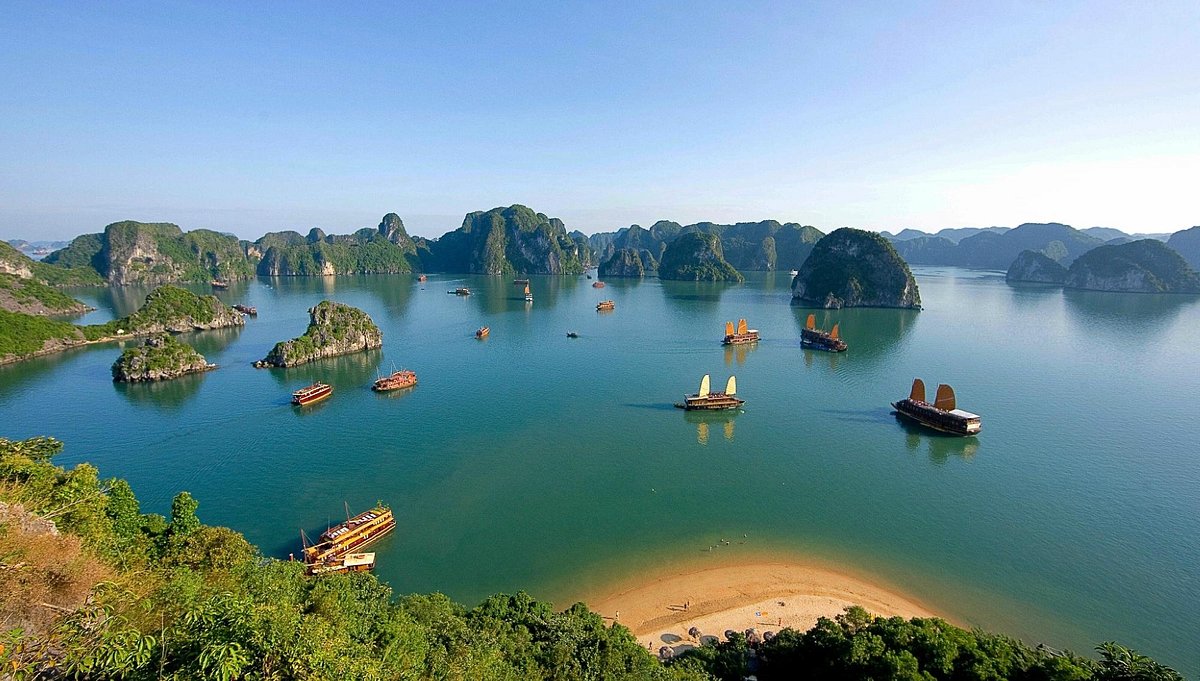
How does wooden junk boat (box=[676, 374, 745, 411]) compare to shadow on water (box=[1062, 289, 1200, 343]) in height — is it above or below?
below

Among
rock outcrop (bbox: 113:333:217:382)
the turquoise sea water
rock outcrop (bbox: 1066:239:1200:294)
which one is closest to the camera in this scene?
the turquoise sea water

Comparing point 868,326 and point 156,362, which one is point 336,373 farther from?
point 868,326

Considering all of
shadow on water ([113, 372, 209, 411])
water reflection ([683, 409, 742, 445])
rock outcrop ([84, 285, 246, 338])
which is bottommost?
water reflection ([683, 409, 742, 445])

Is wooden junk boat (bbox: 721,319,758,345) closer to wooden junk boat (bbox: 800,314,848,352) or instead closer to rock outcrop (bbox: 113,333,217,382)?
wooden junk boat (bbox: 800,314,848,352)

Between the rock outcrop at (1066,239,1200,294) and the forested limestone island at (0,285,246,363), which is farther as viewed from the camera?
the rock outcrop at (1066,239,1200,294)

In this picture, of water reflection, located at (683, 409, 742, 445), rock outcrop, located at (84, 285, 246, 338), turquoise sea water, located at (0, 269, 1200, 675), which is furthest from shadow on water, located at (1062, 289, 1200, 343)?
rock outcrop, located at (84, 285, 246, 338)

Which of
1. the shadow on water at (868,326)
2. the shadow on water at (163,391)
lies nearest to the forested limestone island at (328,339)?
the shadow on water at (163,391)
